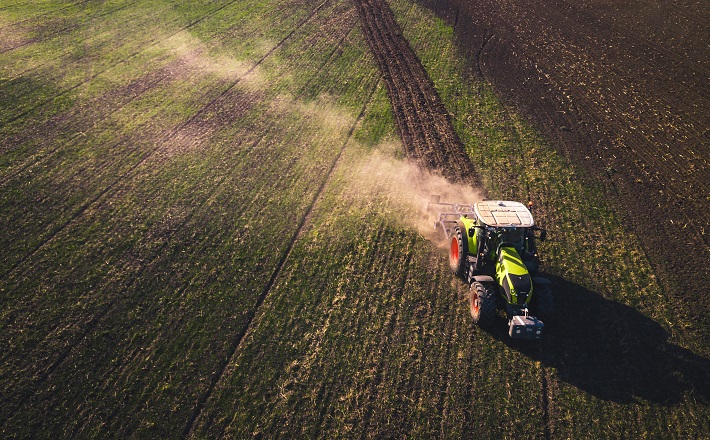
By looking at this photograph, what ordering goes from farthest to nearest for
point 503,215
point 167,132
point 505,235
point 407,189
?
1. point 167,132
2. point 407,189
3. point 503,215
4. point 505,235

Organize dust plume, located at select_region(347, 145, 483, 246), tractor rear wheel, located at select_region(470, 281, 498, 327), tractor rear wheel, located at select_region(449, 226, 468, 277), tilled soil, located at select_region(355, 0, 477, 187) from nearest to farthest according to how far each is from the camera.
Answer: tractor rear wheel, located at select_region(470, 281, 498, 327) → tractor rear wheel, located at select_region(449, 226, 468, 277) → dust plume, located at select_region(347, 145, 483, 246) → tilled soil, located at select_region(355, 0, 477, 187)

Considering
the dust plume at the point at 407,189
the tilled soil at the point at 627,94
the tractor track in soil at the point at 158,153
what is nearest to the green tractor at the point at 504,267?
the dust plume at the point at 407,189

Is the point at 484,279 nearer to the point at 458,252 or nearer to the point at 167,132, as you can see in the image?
the point at 458,252

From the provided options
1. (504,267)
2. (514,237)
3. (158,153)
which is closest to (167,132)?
(158,153)

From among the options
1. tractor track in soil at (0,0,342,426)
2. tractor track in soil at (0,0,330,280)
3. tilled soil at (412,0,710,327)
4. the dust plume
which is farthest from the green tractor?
tractor track in soil at (0,0,330,280)

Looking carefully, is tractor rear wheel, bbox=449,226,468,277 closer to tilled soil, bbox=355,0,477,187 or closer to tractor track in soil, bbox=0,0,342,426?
tilled soil, bbox=355,0,477,187

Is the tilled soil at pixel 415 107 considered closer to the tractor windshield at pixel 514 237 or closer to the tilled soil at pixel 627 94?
the tilled soil at pixel 627 94

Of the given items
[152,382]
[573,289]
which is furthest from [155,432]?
[573,289]
